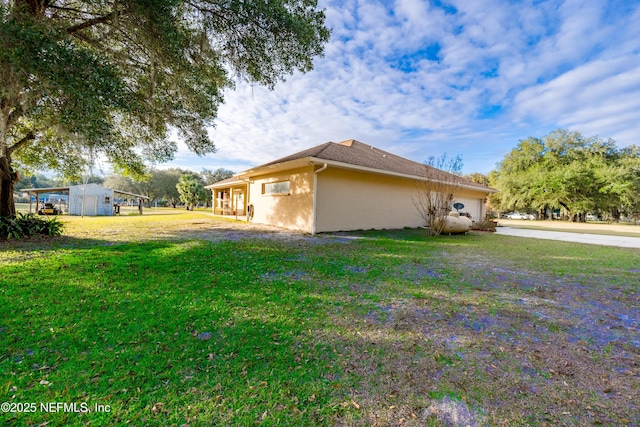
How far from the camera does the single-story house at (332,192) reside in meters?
9.80

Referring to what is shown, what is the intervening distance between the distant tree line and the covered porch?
29.3 m

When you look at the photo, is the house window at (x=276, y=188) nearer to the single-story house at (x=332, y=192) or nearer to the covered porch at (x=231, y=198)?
the single-story house at (x=332, y=192)

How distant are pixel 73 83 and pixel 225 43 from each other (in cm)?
343

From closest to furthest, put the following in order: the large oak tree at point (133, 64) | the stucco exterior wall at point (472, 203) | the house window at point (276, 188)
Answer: the large oak tree at point (133, 64)
the house window at point (276, 188)
the stucco exterior wall at point (472, 203)

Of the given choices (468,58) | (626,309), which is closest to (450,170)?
(468,58)

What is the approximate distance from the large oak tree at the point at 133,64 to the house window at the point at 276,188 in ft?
12.1

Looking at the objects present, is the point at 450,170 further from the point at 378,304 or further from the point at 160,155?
the point at 160,155

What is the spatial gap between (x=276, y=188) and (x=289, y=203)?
4.63ft

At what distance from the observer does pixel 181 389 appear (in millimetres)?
1788

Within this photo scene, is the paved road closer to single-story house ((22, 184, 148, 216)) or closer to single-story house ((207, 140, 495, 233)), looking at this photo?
single-story house ((207, 140, 495, 233))

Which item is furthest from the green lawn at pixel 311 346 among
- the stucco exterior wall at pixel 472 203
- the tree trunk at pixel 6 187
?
the stucco exterior wall at pixel 472 203

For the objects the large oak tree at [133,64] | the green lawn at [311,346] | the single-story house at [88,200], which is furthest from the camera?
the single-story house at [88,200]

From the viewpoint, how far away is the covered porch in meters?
17.9

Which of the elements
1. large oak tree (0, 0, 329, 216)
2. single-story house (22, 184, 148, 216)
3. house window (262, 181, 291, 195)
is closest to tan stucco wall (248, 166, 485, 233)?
house window (262, 181, 291, 195)
